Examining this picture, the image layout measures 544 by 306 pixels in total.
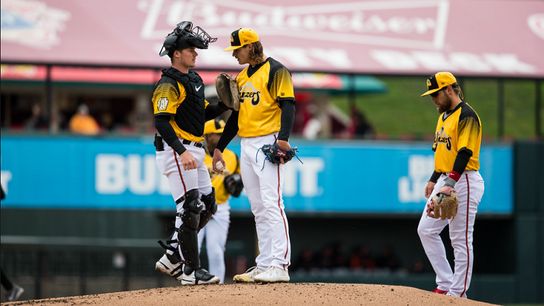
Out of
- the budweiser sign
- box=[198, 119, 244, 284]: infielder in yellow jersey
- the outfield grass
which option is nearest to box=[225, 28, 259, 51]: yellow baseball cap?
box=[198, 119, 244, 284]: infielder in yellow jersey

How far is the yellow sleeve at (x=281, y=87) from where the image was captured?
9.49 m

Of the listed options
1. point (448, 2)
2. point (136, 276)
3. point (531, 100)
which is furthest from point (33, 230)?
point (531, 100)

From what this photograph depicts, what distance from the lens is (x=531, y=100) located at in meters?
34.5

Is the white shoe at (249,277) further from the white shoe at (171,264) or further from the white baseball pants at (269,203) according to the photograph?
the white shoe at (171,264)

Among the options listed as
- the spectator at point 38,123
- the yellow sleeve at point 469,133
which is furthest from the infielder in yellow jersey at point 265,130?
the spectator at point 38,123

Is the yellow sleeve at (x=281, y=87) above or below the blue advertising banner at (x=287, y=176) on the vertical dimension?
above

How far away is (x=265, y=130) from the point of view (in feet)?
31.6

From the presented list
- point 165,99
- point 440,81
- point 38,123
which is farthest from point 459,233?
point 38,123

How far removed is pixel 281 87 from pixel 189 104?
799 millimetres

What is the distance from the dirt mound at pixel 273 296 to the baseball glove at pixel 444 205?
80 cm

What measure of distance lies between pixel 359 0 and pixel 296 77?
8.05 m

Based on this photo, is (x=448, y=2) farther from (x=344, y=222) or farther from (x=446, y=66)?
(x=344, y=222)

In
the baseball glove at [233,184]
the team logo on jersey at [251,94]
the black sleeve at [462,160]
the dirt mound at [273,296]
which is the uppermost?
the team logo on jersey at [251,94]

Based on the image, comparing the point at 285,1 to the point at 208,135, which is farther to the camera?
the point at 285,1
